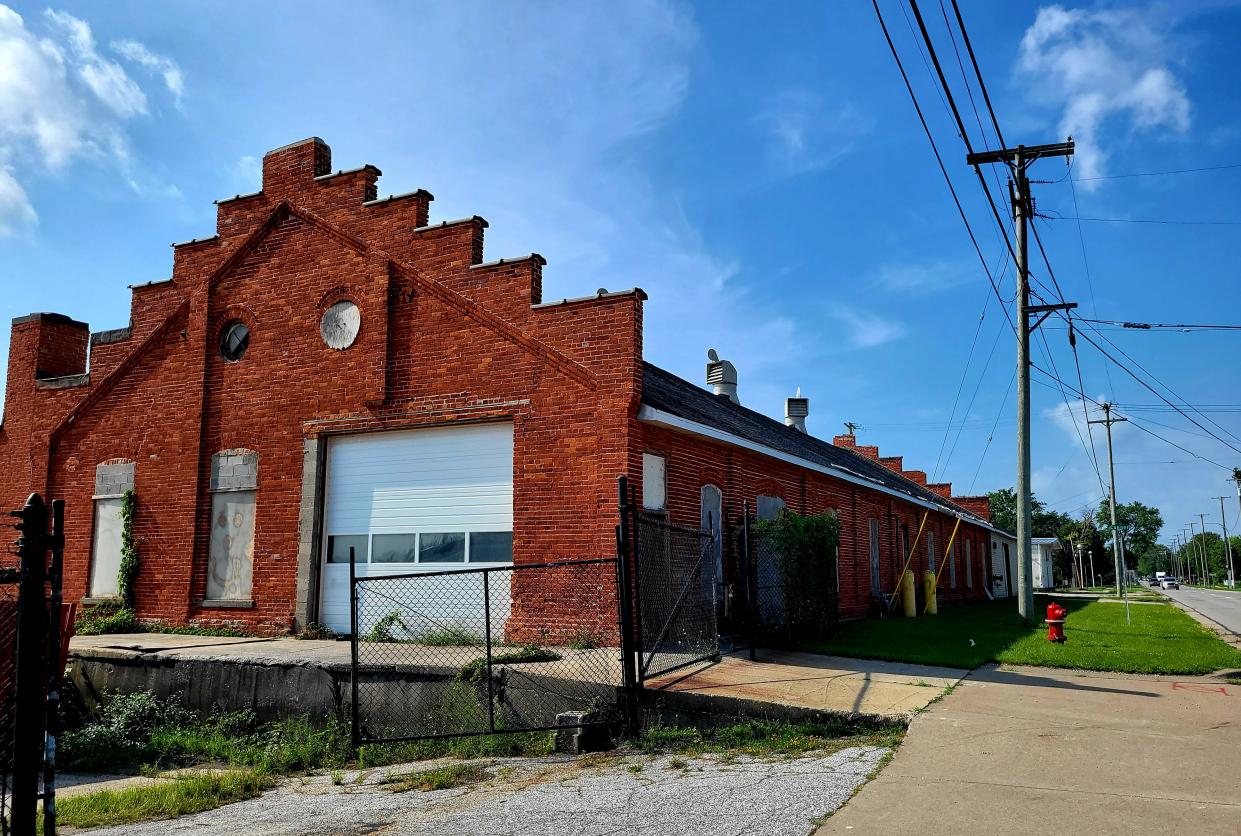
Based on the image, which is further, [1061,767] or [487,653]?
[487,653]

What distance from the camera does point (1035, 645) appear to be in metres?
14.7

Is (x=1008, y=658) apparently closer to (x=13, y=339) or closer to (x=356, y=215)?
(x=356, y=215)

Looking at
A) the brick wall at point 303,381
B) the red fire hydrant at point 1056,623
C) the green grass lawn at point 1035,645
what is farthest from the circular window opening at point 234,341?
the red fire hydrant at point 1056,623

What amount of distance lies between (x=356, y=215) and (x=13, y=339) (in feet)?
26.9

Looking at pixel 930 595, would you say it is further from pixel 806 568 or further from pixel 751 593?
pixel 751 593

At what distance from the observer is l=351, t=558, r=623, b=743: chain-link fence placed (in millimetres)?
9281

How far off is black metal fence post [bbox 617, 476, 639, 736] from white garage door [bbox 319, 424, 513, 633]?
412cm

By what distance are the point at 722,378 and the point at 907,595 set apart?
7599 mm

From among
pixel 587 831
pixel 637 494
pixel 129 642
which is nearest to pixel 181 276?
pixel 129 642

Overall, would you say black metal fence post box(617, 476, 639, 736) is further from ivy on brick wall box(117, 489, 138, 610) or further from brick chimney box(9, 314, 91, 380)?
brick chimney box(9, 314, 91, 380)

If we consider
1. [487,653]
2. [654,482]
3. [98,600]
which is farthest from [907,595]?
[98,600]

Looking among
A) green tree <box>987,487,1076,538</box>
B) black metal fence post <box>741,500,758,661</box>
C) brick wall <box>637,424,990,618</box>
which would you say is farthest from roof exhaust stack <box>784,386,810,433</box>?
green tree <box>987,487,1076,538</box>

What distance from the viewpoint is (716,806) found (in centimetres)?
620

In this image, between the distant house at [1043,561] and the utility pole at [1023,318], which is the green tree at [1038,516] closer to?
the distant house at [1043,561]
